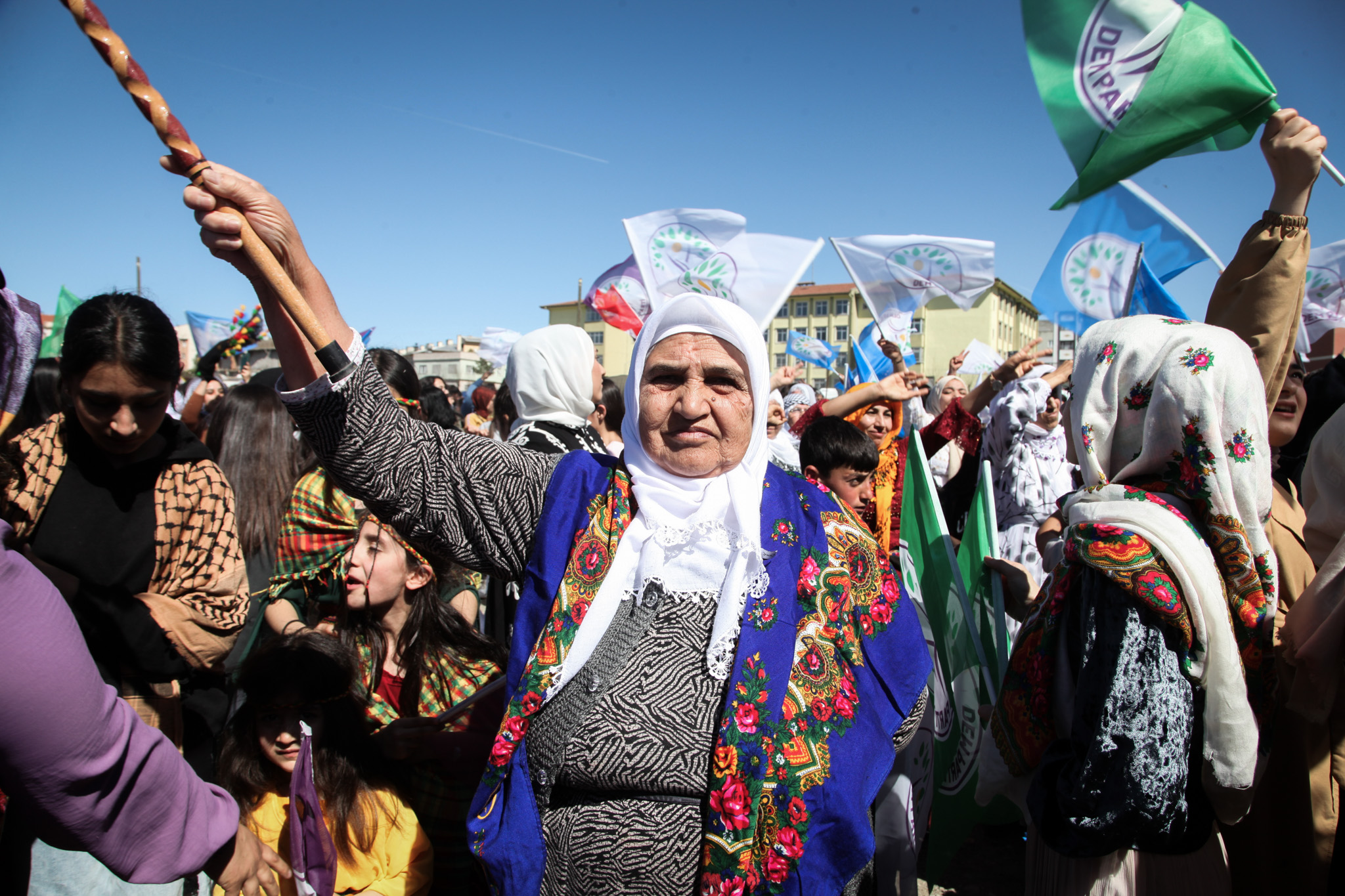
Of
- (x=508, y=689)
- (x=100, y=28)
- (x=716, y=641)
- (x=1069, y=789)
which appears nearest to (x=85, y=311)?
(x=100, y=28)

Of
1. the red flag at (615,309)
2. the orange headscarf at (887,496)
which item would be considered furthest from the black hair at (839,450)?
the red flag at (615,309)

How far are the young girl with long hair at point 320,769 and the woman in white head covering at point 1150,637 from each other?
1.75m

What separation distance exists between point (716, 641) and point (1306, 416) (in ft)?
12.5

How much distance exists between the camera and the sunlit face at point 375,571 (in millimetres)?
2633

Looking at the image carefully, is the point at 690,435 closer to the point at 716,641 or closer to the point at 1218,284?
the point at 716,641

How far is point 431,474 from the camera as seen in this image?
68.1 inches

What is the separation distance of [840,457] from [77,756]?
Result: 10.3 ft

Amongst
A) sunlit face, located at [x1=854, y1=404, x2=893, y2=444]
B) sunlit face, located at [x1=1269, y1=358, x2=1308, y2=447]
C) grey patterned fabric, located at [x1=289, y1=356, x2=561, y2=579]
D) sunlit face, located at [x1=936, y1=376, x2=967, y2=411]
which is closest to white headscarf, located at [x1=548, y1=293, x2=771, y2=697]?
grey patterned fabric, located at [x1=289, y1=356, x2=561, y2=579]

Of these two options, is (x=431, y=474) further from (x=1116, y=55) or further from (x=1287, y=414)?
(x=1287, y=414)

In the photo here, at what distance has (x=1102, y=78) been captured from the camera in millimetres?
2822

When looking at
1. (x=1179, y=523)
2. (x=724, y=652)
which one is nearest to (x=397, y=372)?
(x=724, y=652)

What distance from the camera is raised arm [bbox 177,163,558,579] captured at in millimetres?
1454

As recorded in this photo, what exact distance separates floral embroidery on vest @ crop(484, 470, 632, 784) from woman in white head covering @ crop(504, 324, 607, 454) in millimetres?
1577

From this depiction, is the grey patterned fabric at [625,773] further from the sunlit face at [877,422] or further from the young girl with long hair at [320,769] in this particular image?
the sunlit face at [877,422]
